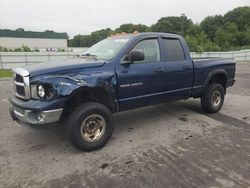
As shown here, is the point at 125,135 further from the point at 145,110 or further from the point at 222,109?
the point at 222,109

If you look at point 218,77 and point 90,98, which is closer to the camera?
point 90,98

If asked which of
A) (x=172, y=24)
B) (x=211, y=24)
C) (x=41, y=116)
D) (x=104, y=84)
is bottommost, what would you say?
(x=41, y=116)

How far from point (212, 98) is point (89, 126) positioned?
3495 millimetres

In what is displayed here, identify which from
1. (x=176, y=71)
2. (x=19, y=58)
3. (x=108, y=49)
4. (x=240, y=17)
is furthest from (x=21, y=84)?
(x=240, y=17)

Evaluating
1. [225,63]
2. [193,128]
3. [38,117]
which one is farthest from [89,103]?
[225,63]

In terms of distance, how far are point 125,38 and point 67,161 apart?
2558 millimetres

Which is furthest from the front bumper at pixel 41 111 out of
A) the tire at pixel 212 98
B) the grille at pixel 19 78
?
the tire at pixel 212 98

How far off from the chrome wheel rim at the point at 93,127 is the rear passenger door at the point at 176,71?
1.70m

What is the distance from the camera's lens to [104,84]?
162 inches

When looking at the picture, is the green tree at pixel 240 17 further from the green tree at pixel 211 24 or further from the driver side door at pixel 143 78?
the driver side door at pixel 143 78

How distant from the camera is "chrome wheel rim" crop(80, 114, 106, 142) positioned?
399 centimetres

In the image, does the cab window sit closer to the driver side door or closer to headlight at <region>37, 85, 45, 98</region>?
the driver side door

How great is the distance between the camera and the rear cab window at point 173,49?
5270 mm

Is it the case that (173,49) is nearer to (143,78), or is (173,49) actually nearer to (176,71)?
(176,71)
